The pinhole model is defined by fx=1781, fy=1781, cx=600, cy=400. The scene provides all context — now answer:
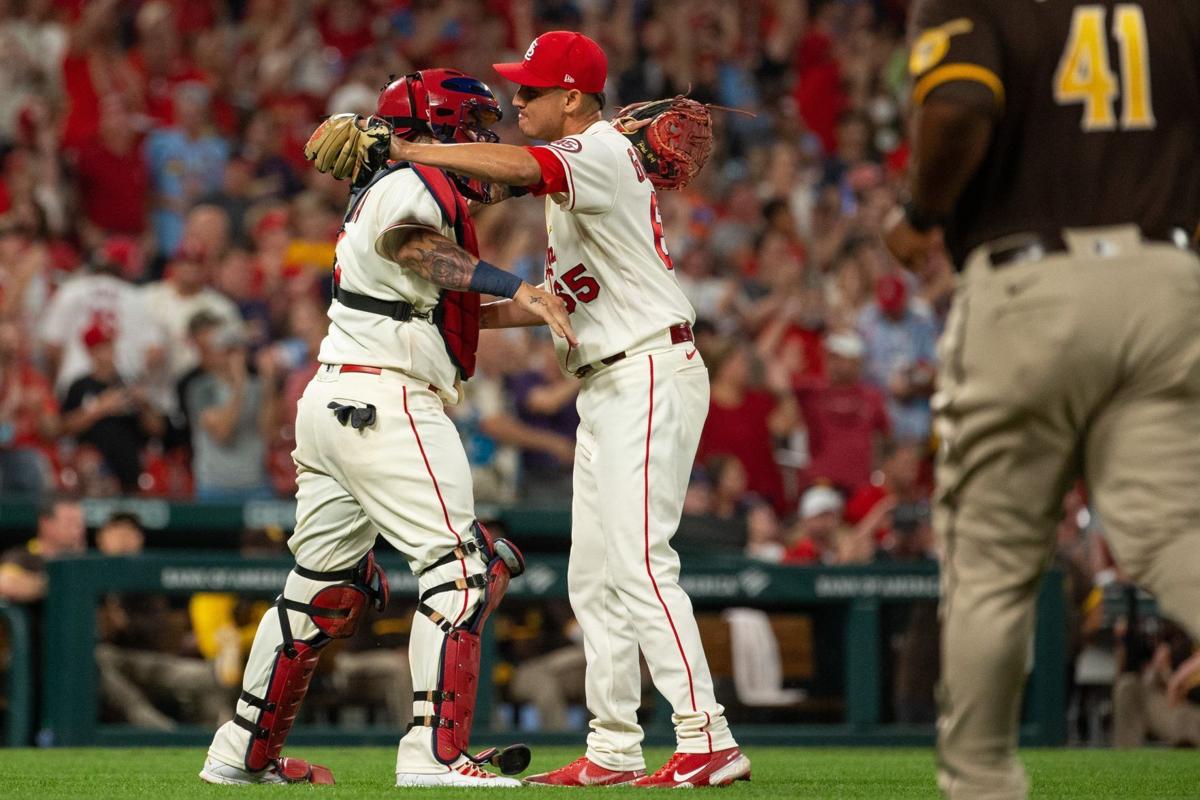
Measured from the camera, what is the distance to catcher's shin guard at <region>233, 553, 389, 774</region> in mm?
5762

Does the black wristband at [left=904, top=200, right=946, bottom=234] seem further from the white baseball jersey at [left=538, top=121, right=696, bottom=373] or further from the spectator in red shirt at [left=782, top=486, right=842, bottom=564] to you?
the spectator in red shirt at [left=782, top=486, right=842, bottom=564]

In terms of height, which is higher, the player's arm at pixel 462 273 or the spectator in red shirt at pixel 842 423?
the player's arm at pixel 462 273

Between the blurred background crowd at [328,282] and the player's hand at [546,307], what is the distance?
14.8ft

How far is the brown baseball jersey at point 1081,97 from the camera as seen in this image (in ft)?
12.4

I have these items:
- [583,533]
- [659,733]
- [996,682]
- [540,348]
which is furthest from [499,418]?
[996,682]

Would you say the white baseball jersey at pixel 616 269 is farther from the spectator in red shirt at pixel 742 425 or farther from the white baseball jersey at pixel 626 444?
the spectator in red shirt at pixel 742 425

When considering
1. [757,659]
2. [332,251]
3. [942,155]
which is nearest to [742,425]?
[757,659]

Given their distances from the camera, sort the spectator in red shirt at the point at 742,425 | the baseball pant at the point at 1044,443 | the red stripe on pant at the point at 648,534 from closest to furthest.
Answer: the baseball pant at the point at 1044,443 → the red stripe on pant at the point at 648,534 → the spectator in red shirt at the point at 742,425

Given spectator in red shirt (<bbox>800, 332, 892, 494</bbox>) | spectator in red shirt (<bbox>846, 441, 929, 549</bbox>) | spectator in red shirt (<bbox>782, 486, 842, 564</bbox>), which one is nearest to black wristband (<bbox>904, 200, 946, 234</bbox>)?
spectator in red shirt (<bbox>782, 486, 842, 564</bbox>)

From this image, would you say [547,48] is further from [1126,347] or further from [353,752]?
[353,752]

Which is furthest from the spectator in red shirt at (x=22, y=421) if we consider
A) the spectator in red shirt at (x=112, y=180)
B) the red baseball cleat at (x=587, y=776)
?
the red baseball cleat at (x=587, y=776)

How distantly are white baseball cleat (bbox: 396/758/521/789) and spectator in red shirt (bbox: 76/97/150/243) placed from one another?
8333mm

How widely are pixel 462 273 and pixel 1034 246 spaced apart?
227 centimetres

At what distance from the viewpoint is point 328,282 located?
1251 centimetres
